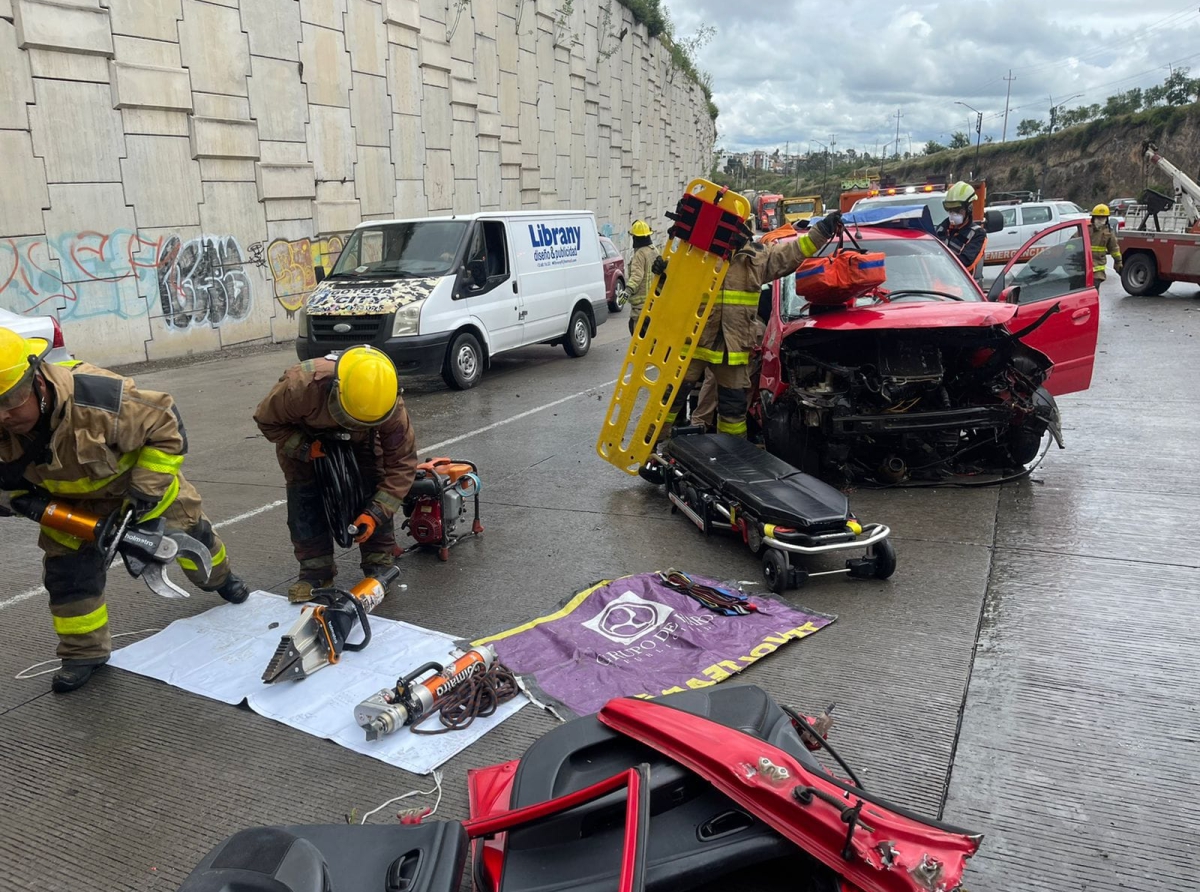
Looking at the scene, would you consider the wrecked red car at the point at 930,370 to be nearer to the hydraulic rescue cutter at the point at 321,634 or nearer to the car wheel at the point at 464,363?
the hydraulic rescue cutter at the point at 321,634

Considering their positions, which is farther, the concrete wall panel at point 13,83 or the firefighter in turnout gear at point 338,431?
the concrete wall panel at point 13,83

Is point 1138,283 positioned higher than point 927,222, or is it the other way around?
point 927,222

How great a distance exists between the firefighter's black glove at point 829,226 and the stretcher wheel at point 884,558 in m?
2.16

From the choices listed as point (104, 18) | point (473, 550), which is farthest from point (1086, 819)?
point (104, 18)

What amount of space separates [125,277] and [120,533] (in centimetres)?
1058

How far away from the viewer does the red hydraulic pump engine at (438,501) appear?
519cm

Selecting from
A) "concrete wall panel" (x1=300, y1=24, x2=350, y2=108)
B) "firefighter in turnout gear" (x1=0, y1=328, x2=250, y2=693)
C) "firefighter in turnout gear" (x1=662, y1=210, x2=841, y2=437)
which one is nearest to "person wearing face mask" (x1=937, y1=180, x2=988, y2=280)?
"firefighter in turnout gear" (x1=662, y1=210, x2=841, y2=437)

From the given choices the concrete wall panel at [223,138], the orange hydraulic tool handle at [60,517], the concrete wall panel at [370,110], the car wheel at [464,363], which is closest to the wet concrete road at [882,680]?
the orange hydraulic tool handle at [60,517]

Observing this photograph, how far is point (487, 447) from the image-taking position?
8117mm

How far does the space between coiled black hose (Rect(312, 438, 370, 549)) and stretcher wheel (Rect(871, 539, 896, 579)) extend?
9.24 feet

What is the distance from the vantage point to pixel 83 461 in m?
3.63

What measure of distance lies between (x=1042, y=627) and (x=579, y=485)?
11.7ft

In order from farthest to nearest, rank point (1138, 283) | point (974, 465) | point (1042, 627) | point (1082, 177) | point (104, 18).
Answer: point (1082, 177)
point (1138, 283)
point (104, 18)
point (974, 465)
point (1042, 627)

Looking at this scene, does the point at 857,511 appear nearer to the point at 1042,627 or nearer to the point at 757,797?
the point at 1042,627
